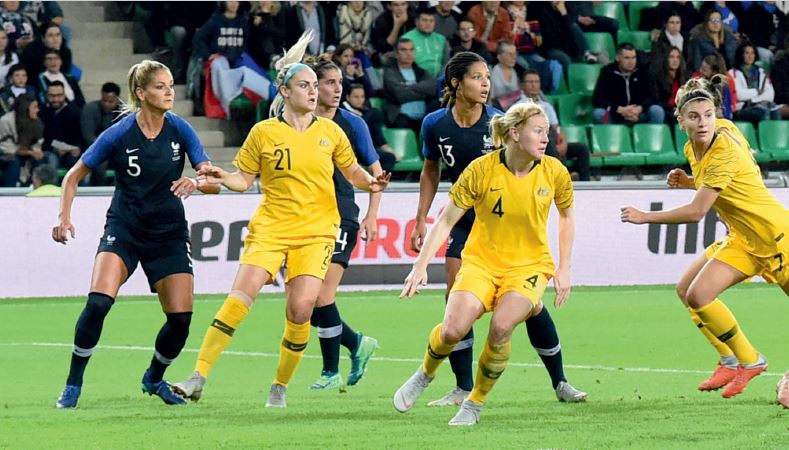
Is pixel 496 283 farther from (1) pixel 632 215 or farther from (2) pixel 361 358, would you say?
(2) pixel 361 358

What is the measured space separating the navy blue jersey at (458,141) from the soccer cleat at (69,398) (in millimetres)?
2565

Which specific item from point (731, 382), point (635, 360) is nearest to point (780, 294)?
point (635, 360)

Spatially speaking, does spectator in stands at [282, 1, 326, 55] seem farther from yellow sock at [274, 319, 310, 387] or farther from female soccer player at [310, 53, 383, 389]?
yellow sock at [274, 319, 310, 387]

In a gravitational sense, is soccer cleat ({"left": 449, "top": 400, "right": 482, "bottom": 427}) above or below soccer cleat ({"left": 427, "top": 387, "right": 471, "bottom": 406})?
above

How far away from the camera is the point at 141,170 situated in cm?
912

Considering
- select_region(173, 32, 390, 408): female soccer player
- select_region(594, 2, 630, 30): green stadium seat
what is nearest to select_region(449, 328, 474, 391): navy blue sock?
select_region(173, 32, 390, 408): female soccer player

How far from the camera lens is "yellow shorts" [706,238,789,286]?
356 inches

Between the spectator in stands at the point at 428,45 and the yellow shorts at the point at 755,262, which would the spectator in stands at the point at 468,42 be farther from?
the yellow shorts at the point at 755,262

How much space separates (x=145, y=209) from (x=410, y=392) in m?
2.04

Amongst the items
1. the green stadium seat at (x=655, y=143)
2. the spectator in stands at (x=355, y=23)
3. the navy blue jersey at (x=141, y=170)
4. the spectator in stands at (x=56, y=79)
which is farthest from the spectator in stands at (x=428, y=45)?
the navy blue jersey at (x=141, y=170)

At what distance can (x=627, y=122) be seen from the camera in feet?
70.0

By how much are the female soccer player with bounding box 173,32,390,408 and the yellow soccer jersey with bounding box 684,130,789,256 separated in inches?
77.1

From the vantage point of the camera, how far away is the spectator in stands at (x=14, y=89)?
1839 centimetres

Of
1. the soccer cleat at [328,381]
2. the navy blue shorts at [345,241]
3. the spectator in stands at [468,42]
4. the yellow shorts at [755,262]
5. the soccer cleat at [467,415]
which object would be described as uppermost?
the spectator in stands at [468,42]
